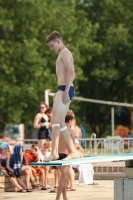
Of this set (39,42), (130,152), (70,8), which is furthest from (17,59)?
(130,152)

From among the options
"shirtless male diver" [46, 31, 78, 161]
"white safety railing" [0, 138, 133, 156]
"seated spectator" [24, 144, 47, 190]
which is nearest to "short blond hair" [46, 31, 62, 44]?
"shirtless male diver" [46, 31, 78, 161]

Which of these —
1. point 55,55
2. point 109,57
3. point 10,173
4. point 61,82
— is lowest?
point 10,173

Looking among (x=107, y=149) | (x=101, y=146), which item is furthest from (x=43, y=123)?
(x=107, y=149)

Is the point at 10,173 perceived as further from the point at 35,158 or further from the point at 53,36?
the point at 53,36

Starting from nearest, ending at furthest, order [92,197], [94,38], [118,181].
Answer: [118,181] → [92,197] → [94,38]

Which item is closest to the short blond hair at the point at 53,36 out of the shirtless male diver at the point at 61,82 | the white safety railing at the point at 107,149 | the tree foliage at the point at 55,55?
the shirtless male diver at the point at 61,82

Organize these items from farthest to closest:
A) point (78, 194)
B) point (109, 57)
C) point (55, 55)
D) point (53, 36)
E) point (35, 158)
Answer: point (109, 57) < point (55, 55) < point (35, 158) < point (78, 194) < point (53, 36)

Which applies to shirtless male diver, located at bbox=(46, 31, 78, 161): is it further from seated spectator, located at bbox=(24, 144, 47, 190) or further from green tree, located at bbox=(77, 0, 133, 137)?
green tree, located at bbox=(77, 0, 133, 137)

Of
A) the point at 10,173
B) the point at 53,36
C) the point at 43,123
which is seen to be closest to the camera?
the point at 53,36

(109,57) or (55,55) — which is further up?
(109,57)

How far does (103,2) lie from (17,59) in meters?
15.1

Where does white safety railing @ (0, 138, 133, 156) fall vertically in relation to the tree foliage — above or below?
below

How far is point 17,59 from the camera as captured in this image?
153 feet

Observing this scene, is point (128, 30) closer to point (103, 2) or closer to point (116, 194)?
point (103, 2)
